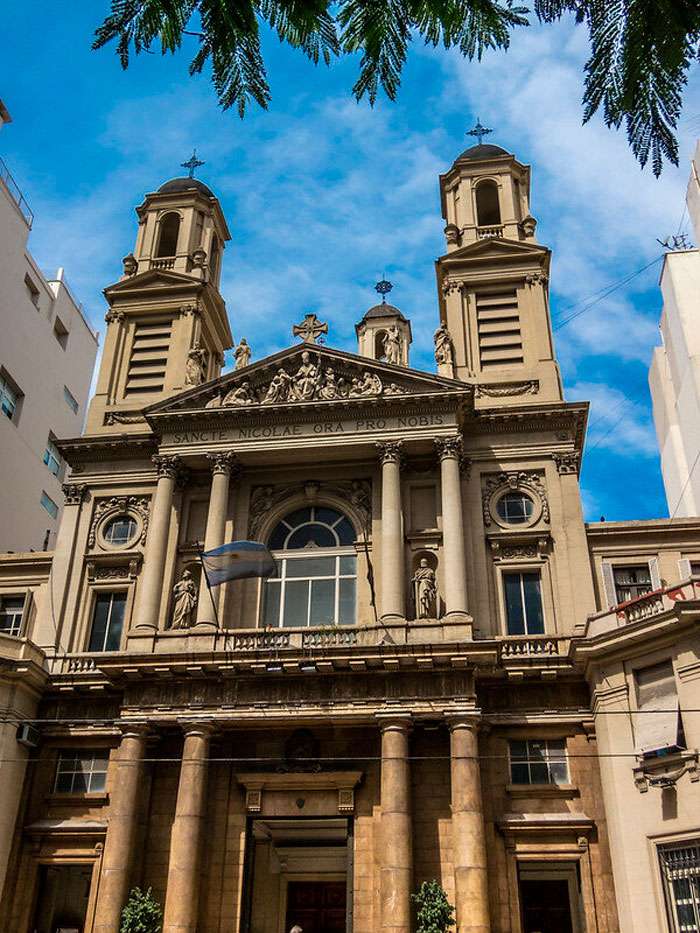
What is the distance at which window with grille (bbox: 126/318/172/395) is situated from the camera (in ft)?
119

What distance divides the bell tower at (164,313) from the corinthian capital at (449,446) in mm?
10044

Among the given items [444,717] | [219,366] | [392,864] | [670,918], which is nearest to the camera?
[670,918]

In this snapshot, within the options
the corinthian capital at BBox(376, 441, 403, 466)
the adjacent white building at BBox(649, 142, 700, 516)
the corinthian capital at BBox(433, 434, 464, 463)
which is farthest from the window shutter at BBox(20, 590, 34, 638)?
the adjacent white building at BBox(649, 142, 700, 516)

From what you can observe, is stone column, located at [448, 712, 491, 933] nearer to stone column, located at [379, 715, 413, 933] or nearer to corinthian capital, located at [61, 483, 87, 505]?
stone column, located at [379, 715, 413, 933]

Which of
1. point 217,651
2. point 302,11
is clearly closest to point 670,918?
point 217,651

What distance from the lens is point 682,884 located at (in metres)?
22.0

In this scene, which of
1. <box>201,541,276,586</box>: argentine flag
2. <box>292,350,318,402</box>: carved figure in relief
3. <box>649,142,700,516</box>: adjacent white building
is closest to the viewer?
<box>201,541,276,586</box>: argentine flag

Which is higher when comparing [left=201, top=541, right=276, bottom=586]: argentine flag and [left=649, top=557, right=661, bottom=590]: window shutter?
[left=649, top=557, right=661, bottom=590]: window shutter

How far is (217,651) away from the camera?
26.6m

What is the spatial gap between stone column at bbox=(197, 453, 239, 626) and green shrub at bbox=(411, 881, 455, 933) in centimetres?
970

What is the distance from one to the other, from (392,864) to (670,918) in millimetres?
6648

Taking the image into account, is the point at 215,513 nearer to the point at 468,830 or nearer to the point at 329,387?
the point at 329,387

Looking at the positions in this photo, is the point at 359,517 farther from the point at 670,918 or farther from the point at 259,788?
the point at 670,918

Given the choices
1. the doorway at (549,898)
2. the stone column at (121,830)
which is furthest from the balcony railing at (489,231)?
the doorway at (549,898)
